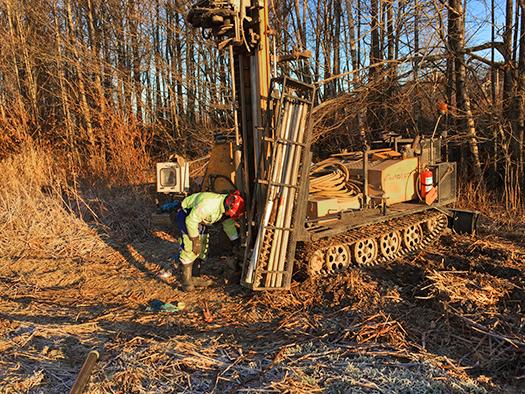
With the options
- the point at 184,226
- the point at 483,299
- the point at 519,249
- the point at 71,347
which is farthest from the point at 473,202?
the point at 71,347

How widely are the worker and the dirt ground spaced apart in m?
0.35

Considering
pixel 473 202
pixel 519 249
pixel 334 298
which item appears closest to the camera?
pixel 334 298

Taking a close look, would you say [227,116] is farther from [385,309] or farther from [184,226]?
[385,309]

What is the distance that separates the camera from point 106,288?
626cm

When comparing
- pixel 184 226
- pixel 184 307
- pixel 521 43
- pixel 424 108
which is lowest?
pixel 184 307

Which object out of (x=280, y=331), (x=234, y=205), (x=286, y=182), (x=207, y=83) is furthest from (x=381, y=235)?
(x=207, y=83)

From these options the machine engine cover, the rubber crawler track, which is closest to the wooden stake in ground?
the rubber crawler track

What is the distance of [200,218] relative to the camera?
5.81 metres

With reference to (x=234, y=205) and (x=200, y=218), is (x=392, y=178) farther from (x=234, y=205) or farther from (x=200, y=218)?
(x=200, y=218)

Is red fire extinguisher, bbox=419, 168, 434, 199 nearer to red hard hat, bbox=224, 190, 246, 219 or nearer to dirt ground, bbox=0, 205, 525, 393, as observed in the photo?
dirt ground, bbox=0, 205, 525, 393

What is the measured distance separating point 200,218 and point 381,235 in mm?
2643

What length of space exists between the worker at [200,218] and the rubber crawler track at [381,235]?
1.02m

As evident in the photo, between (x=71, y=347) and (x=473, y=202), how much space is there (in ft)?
30.5

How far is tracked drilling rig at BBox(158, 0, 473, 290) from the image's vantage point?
17.7ft
